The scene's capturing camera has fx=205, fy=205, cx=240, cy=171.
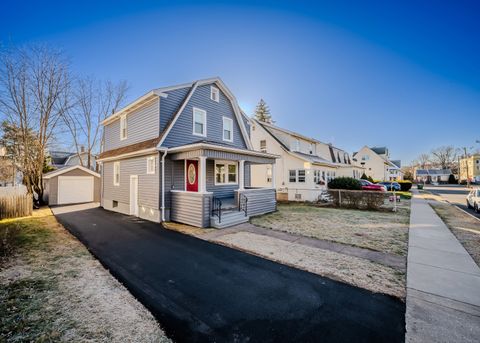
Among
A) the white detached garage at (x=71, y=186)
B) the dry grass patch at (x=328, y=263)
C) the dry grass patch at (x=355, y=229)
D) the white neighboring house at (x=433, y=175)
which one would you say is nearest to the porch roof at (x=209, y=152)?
the dry grass patch at (x=355, y=229)

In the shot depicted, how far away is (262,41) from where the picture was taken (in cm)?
1858

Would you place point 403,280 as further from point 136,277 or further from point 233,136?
point 233,136

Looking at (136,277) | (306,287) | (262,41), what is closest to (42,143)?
(136,277)

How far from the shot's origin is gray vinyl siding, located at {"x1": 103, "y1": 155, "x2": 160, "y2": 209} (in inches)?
412

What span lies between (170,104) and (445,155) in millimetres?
108542

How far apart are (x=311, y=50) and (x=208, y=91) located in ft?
37.3

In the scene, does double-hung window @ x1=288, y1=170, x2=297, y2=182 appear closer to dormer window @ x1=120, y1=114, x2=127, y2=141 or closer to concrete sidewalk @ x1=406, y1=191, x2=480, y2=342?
concrete sidewalk @ x1=406, y1=191, x2=480, y2=342

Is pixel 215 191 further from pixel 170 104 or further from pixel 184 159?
pixel 170 104

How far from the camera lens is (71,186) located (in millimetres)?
17672

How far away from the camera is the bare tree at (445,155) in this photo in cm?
7884

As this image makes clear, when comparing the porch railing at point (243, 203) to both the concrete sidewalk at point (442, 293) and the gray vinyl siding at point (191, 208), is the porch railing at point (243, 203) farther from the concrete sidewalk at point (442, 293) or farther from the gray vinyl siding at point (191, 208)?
the concrete sidewalk at point (442, 293)

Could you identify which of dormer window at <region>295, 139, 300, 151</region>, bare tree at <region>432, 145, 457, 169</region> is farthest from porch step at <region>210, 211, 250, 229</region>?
bare tree at <region>432, 145, 457, 169</region>

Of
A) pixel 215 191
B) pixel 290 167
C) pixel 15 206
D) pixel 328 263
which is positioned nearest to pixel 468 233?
pixel 328 263

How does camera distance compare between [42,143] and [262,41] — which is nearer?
[42,143]
